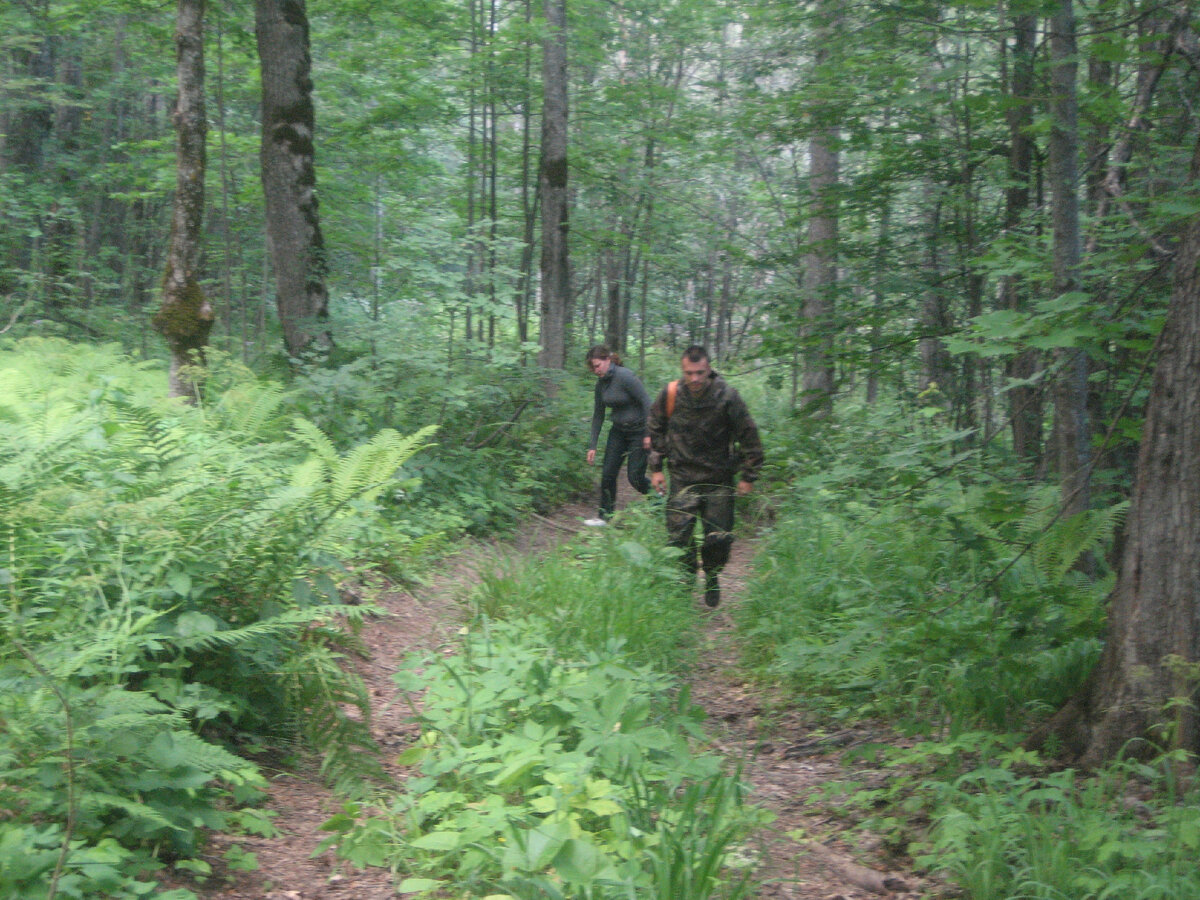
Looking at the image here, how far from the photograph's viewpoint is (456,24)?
1458 cm

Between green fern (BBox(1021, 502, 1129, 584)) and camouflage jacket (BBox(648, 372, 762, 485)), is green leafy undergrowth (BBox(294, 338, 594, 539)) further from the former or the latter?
green fern (BBox(1021, 502, 1129, 584))

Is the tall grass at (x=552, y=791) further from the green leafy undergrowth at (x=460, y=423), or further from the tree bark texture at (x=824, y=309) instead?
the green leafy undergrowth at (x=460, y=423)

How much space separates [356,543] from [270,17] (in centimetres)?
695

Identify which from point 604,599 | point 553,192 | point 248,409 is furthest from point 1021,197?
point 553,192

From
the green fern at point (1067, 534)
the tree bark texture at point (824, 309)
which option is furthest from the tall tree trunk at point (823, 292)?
the green fern at point (1067, 534)

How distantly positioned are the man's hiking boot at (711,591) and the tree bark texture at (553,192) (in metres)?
6.82

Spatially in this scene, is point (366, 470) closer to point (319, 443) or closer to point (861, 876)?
point (319, 443)

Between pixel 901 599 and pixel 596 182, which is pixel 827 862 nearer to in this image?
pixel 901 599

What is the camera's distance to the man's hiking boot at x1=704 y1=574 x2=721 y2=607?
742cm

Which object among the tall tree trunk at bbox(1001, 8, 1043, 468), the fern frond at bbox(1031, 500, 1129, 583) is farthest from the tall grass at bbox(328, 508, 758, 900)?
the tall tree trunk at bbox(1001, 8, 1043, 468)

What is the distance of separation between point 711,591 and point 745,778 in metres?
2.98

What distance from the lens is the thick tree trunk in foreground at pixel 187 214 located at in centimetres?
783

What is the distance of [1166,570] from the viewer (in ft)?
11.7

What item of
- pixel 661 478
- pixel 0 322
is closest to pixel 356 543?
pixel 661 478
